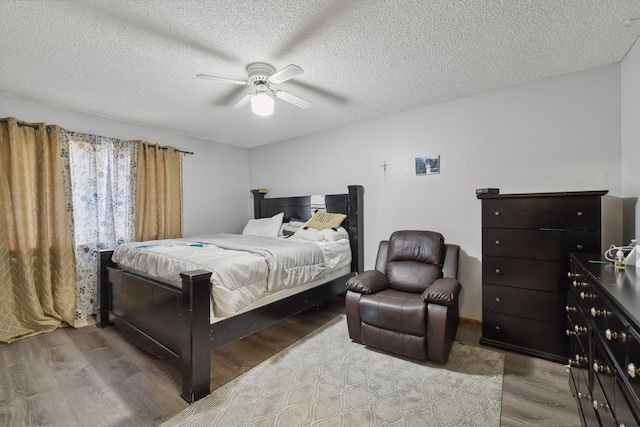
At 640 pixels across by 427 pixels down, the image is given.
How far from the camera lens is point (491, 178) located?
2.86m

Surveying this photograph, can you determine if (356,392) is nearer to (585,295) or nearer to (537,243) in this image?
(585,295)

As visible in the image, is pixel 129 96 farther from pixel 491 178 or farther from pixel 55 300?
pixel 491 178

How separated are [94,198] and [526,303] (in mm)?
4708

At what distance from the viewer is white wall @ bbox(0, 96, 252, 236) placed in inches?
128

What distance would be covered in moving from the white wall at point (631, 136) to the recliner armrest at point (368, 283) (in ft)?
6.32

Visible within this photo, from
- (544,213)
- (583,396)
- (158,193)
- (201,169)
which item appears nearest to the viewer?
(583,396)

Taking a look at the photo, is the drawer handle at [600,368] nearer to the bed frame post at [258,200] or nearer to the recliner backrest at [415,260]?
the recliner backrest at [415,260]

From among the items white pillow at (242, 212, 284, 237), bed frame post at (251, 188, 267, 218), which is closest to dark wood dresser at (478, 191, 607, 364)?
white pillow at (242, 212, 284, 237)

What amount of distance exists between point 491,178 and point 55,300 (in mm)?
4871

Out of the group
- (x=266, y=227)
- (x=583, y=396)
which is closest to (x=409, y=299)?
(x=583, y=396)

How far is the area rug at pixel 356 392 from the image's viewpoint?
1684 mm

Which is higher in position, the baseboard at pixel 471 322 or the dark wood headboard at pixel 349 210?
the dark wood headboard at pixel 349 210

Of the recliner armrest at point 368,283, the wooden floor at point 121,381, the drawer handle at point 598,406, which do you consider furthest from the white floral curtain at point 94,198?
the drawer handle at point 598,406

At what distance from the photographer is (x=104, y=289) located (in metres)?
3.05
